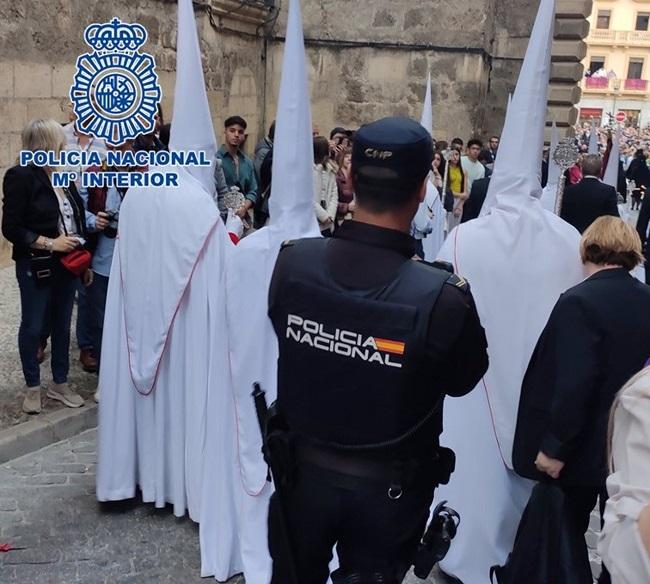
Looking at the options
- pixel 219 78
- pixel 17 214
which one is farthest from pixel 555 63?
pixel 17 214

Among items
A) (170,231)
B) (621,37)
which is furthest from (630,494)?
(621,37)

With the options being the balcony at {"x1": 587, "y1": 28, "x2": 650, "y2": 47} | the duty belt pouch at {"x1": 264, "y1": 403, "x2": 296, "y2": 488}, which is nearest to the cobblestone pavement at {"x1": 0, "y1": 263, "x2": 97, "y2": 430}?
the duty belt pouch at {"x1": 264, "y1": 403, "x2": 296, "y2": 488}

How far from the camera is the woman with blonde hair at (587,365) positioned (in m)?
3.09

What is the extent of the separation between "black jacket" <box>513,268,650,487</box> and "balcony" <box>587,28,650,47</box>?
61790 millimetres

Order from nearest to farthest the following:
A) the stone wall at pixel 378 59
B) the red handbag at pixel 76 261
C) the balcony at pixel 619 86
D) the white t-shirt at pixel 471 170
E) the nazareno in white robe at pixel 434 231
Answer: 1. the red handbag at pixel 76 261
2. the nazareno in white robe at pixel 434 231
3. the white t-shirt at pixel 471 170
4. the stone wall at pixel 378 59
5. the balcony at pixel 619 86

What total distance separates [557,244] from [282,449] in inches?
73.3

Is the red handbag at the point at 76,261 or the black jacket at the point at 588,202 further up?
the black jacket at the point at 588,202

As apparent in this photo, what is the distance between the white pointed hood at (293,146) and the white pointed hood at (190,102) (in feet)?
2.36

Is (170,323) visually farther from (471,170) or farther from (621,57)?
(621,57)

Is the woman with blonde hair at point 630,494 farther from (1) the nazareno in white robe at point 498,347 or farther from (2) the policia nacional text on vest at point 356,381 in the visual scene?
(1) the nazareno in white robe at point 498,347

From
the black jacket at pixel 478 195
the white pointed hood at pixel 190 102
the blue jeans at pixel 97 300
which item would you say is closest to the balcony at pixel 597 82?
the black jacket at pixel 478 195

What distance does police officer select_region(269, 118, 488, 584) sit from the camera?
90.0 inches

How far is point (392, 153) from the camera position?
A: 2326 millimetres

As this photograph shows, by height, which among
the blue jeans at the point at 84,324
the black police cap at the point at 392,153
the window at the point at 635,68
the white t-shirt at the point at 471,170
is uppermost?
the window at the point at 635,68
